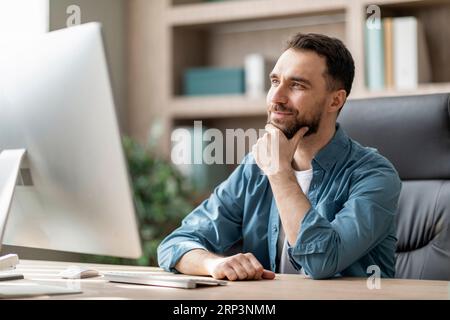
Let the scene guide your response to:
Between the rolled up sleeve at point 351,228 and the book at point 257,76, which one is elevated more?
the book at point 257,76

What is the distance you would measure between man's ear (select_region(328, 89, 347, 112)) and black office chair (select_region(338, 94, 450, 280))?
164 mm

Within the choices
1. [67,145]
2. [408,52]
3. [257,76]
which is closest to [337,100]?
[67,145]

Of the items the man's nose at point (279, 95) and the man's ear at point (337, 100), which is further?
the man's ear at point (337, 100)

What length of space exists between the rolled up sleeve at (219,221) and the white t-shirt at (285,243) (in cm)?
13

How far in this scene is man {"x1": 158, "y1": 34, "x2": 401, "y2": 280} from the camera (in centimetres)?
152

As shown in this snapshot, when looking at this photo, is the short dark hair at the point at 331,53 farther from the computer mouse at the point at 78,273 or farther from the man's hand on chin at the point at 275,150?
the computer mouse at the point at 78,273

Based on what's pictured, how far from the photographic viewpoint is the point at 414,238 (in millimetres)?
1888

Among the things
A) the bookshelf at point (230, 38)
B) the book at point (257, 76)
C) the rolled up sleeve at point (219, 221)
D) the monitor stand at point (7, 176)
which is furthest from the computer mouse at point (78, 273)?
the book at point (257, 76)

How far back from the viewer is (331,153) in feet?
5.71

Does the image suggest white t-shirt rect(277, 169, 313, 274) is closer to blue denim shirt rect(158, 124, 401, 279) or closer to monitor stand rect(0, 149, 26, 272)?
blue denim shirt rect(158, 124, 401, 279)

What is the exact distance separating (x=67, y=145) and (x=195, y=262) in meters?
0.43

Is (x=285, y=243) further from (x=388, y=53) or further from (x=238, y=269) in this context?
(x=388, y=53)

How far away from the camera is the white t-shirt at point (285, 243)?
177cm

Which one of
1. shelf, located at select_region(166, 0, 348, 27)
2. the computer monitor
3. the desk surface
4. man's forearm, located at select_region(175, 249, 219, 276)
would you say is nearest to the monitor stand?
the computer monitor
